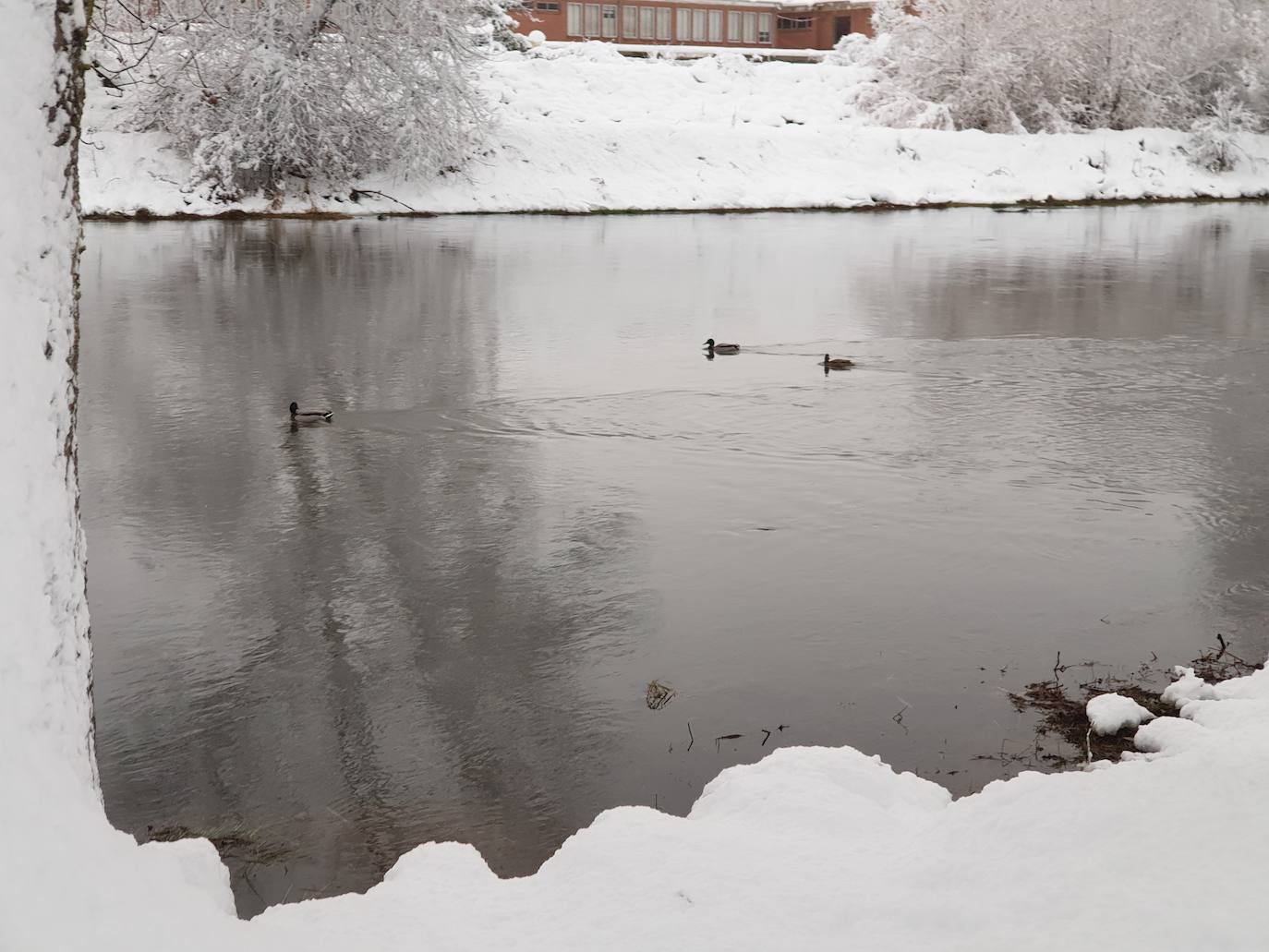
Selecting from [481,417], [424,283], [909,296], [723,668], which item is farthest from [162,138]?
[723,668]

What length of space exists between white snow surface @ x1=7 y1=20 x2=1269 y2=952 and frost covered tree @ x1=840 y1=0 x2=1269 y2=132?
154 feet

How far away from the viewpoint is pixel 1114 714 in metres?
6.06

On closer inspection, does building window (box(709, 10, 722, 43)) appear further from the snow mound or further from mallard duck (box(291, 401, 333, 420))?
the snow mound

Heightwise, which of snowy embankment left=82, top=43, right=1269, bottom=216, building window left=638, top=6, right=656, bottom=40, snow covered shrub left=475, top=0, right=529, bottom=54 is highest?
building window left=638, top=6, right=656, bottom=40

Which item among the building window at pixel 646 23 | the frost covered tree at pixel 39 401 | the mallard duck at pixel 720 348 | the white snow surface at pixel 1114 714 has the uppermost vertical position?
the building window at pixel 646 23

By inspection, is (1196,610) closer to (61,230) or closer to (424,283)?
(61,230)

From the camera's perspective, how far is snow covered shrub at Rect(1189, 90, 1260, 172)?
47844mm

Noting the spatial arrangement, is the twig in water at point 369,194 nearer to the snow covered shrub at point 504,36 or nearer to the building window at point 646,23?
the snow covered shrub at point 504,36

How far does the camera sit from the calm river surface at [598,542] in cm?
598

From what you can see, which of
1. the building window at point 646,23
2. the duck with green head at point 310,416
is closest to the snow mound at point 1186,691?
the duck with green head at point 310,416

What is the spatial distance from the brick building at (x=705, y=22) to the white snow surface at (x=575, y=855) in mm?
69620

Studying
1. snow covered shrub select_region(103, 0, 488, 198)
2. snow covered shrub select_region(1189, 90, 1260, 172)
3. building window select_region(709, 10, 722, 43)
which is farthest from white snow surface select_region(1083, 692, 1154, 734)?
building window select_region(709, 10, 722, 43)

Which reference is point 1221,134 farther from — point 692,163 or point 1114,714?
point 1114,714

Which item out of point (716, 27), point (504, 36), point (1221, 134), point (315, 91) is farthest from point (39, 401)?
point (716, 27)
